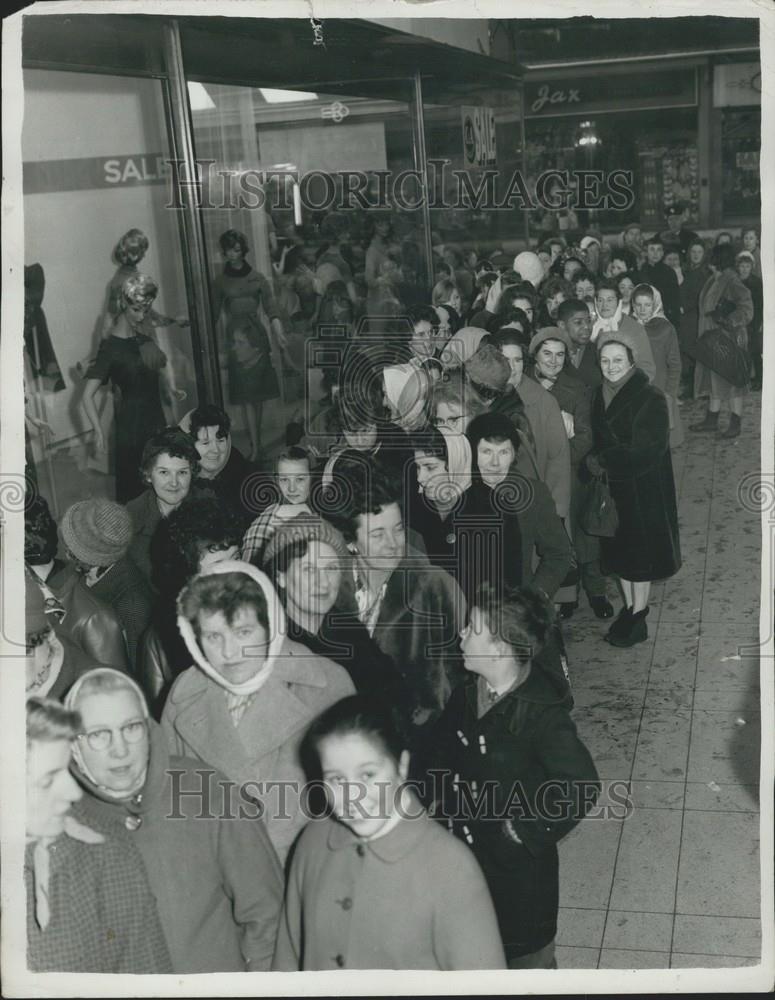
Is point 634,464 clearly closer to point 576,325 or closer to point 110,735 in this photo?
point 576,325

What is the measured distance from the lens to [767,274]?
2.33 meters

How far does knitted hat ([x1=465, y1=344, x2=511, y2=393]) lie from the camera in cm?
468

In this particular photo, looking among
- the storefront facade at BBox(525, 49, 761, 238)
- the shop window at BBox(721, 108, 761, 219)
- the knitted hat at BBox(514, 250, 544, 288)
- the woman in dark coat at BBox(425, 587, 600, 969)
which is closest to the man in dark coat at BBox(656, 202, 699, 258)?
the knitted hat at BBox(514, 250, 544, 288)

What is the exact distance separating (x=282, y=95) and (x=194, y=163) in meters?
2.43

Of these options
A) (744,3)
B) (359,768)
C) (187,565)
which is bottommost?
(359,768)

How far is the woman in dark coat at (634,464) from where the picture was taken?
4.93 m

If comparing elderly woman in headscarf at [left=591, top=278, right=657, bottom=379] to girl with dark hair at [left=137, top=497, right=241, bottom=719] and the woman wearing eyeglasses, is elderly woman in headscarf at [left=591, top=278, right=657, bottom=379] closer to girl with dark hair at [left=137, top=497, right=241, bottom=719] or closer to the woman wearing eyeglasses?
girl with dark hair at [left=137, top=497, right=241, bottom=719]

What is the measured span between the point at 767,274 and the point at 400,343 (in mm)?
4386

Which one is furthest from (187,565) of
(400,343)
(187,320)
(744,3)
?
(400,343)

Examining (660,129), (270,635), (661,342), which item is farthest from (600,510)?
(660,129)

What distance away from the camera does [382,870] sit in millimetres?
2127

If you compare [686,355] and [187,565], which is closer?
[187,565]

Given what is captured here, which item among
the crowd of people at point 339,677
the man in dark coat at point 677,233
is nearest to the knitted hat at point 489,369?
the crowd of people at point 339,677

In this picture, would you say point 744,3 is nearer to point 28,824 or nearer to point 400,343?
point 28,824
